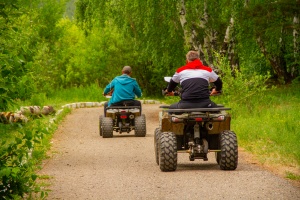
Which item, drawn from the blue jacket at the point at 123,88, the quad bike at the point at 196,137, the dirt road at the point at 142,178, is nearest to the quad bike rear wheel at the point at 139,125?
the blue jacket at the point at 123,88

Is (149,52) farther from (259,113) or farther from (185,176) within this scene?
(185,176)

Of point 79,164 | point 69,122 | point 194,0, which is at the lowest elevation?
point 69,122

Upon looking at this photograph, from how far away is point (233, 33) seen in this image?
31312mm

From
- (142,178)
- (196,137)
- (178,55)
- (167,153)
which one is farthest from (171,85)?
(178,55)

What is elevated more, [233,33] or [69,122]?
[233,33]

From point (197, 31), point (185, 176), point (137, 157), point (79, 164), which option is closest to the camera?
point (185, 176)

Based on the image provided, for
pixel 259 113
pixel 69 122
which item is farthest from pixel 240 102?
pixel 69 122

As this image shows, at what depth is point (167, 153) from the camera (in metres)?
12.8

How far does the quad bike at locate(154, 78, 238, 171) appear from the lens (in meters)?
12.8

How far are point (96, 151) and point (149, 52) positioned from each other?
17.0m

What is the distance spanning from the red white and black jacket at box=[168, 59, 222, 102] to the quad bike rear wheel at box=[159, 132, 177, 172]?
780 millimetres

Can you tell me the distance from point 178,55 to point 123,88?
12.7 meters

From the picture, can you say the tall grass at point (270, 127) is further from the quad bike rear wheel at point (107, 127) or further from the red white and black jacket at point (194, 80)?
the quad bike rear wheel at point (107, 127)

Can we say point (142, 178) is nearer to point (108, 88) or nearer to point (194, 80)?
point (194, 80)
